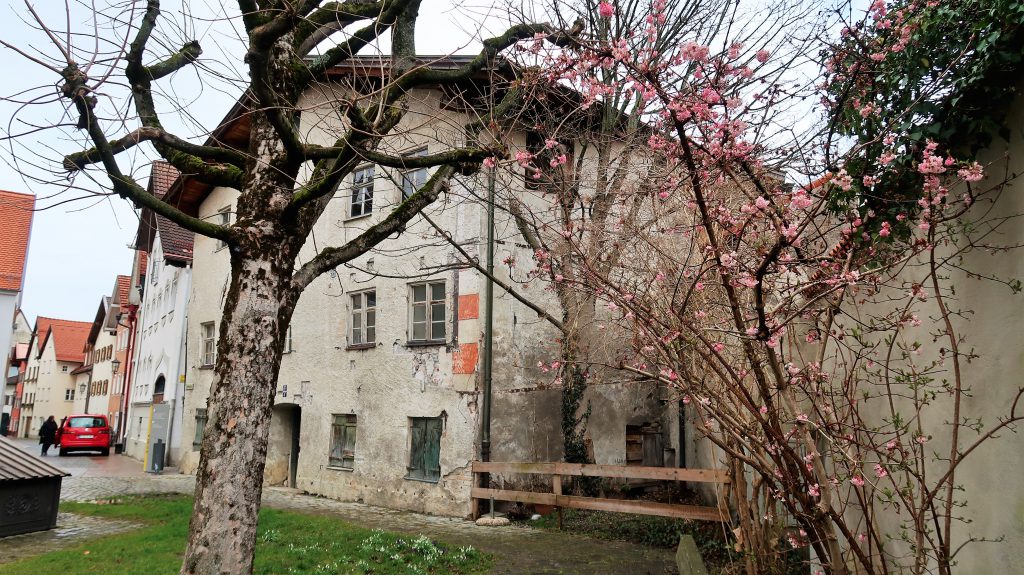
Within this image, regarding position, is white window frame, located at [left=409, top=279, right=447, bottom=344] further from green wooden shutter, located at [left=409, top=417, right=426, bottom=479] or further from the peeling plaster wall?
the peeling plaster wall

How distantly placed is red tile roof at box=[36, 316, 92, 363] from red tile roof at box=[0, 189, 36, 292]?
126 feet

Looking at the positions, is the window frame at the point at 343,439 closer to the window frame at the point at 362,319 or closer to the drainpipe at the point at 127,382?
the window frame at the point at 362,319

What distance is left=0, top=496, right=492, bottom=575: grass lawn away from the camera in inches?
290

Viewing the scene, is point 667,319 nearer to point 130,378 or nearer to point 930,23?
point 930,23

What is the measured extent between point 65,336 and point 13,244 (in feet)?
138

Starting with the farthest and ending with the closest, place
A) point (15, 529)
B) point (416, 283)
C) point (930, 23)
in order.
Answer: point (416, 283) < point (15, 529) < point (930, 23)

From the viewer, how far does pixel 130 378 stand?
3206 centimetres

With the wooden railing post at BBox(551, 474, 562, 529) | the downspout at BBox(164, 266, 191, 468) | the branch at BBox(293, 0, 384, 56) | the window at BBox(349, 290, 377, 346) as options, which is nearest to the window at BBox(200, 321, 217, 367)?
the downspout at BBox(164, 266, 191, 468)

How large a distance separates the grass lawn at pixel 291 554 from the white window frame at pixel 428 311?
4410mm

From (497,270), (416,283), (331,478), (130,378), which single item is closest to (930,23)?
(497,270)

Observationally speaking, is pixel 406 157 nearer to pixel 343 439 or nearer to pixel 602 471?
pixel 602 471

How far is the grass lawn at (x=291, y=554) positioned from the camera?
24.2 feet

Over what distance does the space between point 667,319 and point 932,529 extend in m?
2.03

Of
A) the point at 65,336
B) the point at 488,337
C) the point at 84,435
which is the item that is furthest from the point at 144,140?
the point at 65,336
